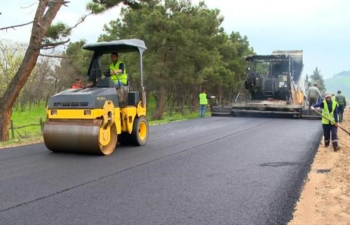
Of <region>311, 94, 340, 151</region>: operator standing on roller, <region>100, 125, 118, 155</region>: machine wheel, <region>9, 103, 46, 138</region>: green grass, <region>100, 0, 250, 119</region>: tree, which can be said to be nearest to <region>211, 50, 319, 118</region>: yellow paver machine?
<region>100, 0, 250, 119</region>: tree

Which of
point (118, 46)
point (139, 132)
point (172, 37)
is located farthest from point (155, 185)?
point (172, 37)

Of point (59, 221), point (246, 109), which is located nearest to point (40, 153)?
point (59, 221)

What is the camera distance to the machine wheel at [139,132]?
8453 mm

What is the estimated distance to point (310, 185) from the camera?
532 centimetres

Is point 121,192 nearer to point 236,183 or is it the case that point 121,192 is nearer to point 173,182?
point 173,182

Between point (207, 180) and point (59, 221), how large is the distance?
2322mm

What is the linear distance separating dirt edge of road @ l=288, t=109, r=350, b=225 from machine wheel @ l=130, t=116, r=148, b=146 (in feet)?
12.2

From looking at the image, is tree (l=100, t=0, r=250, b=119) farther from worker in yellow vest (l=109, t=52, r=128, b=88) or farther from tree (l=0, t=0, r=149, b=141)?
worker in yellow vest (l=109, t=52, r=128, b=88)

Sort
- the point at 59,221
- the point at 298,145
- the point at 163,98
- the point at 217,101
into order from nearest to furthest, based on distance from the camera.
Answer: the point at 59,221 < the point at 298,145 < the point at 163,98 < the point at 217,101

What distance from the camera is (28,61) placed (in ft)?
37.0

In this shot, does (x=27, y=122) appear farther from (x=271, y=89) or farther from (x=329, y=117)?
(x=329, y=117)

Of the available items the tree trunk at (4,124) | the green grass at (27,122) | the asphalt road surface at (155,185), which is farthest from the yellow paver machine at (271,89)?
the tree trunk at (4,124)

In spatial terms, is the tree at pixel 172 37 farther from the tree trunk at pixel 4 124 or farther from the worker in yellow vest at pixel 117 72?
the worker in yellow vest at pixel 117 72

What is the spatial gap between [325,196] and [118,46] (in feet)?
17.1
